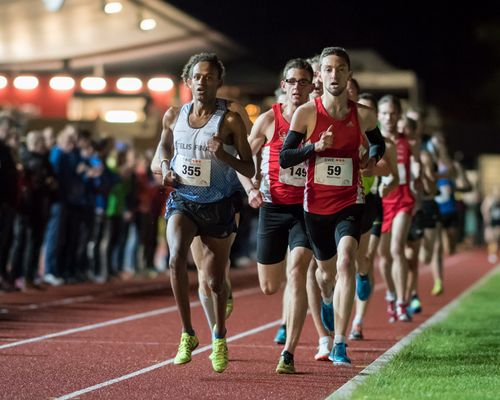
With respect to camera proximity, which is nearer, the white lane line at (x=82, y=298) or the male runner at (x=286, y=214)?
the male runner at (x=286, y=214)

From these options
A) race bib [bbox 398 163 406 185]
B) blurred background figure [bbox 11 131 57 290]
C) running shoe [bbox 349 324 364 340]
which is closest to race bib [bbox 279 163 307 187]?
running shoe [bbox 349 324 364 340]

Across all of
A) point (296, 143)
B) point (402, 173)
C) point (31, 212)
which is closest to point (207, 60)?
point (296, 143)

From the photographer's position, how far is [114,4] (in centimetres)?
2534

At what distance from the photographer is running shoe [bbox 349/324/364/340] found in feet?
38.2

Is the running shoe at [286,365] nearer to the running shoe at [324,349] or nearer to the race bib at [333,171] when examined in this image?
the running shoe at [324,349]

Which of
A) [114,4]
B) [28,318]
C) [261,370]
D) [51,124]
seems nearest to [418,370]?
[261,370]

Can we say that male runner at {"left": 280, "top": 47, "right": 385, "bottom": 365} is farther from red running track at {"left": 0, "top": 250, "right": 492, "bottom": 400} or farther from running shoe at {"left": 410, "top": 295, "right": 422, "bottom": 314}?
running shoe at {"left": 410, "top": 295, "right": 422, "bottom": 314}

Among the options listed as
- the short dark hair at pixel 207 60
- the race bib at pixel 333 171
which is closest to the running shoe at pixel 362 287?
the race bib at pixel 333 171

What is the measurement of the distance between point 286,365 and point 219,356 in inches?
18.5

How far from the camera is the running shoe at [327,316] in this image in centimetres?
1022

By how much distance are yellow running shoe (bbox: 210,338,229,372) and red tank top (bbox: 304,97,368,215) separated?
1.16m

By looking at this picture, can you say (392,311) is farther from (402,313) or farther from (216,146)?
(216,146)

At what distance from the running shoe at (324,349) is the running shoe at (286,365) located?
81cm

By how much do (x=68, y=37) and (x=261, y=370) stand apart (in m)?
25.0
